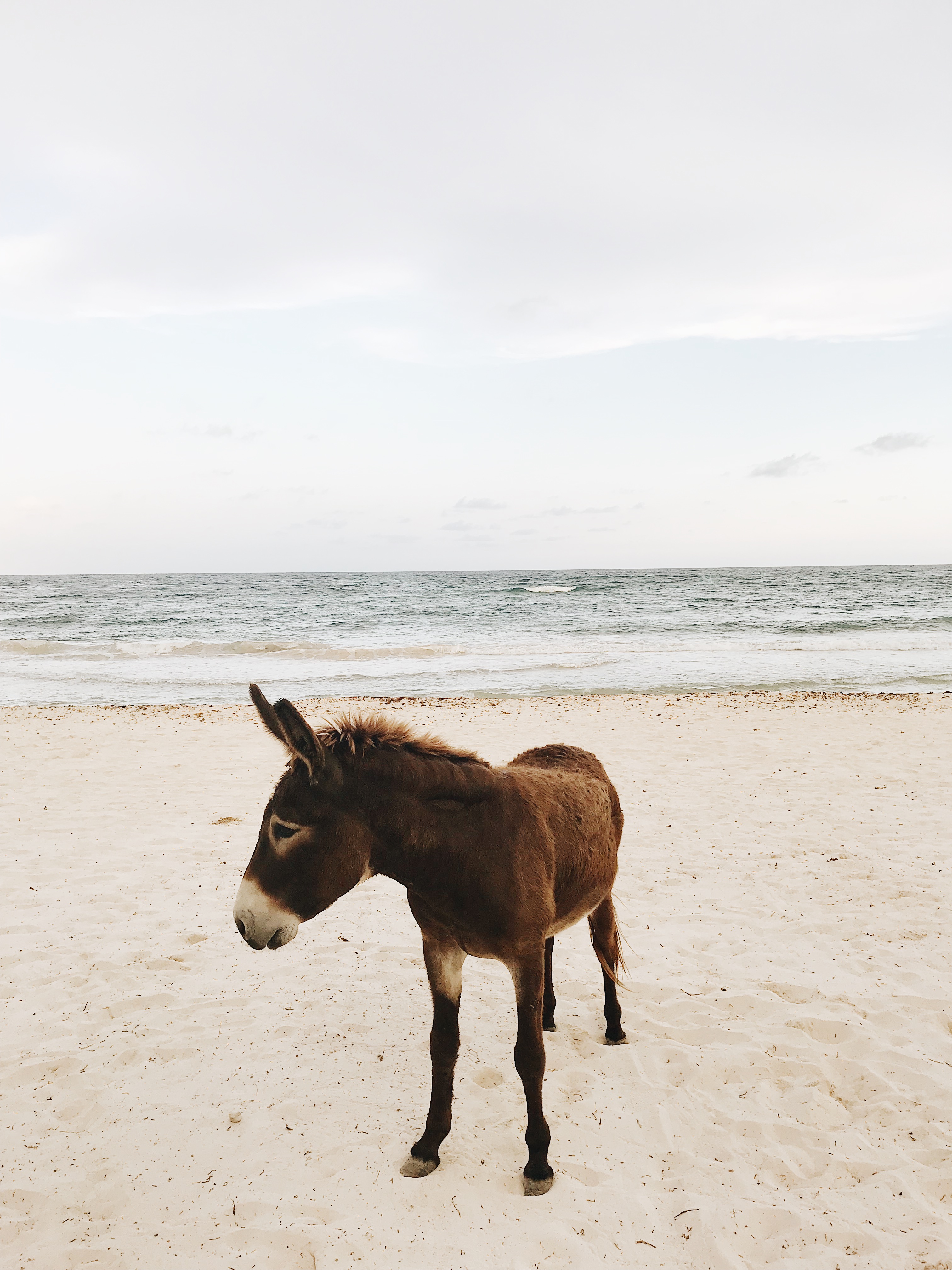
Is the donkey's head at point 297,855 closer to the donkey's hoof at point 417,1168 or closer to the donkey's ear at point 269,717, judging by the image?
the donkey's ear at point 269,717

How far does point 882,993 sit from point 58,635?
35.8 m

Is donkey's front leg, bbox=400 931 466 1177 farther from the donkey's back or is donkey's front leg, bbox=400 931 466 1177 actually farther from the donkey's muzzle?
the donkey's back

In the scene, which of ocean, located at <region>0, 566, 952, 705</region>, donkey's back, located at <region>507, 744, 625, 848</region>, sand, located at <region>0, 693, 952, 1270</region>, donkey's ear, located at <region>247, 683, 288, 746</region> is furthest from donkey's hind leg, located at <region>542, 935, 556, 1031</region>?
ocean, located at <region>0, 566, 952, 705</region>

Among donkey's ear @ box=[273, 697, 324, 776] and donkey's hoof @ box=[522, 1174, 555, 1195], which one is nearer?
donkey's ear @ box=[273, 697, 324, 776]

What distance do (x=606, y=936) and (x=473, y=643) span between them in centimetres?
2504

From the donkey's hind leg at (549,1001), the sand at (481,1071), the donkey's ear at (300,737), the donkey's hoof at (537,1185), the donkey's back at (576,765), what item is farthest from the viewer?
Answer: the donkey's hind leg at (549,1001)

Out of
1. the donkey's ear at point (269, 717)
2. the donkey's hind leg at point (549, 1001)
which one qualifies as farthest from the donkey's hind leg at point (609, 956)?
the donkey's ear at point (269, 717)

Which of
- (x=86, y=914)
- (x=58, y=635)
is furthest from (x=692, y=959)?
(x=58, y=635)

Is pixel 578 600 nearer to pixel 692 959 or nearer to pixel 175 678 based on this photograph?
pixel 175 678

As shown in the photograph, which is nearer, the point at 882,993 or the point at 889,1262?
the point at 889,1262

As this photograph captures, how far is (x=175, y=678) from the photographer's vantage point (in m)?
20.5

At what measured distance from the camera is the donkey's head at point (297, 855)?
2494 millimetres

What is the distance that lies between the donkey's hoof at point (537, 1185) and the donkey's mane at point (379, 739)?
1753mm

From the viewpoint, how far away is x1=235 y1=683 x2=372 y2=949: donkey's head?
98.2 inches
